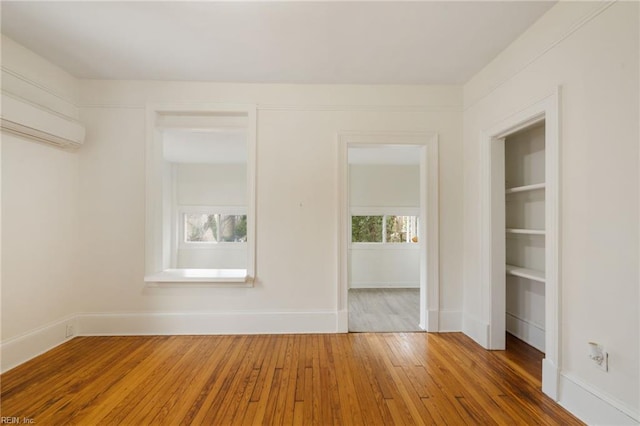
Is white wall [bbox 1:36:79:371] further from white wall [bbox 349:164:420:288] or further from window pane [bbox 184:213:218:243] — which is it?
white wall [bbox 349:164:420:288]

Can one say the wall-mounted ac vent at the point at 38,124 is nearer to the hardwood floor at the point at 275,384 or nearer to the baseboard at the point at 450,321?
the hardwood floor at the point at 275,384

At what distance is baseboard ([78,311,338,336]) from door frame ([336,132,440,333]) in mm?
310

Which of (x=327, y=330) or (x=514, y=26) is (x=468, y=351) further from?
(x=514, y=26)

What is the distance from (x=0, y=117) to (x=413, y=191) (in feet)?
19.5

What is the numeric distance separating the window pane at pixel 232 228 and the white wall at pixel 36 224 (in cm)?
373

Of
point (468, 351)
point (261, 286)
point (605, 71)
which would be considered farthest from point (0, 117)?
point (468, 351)

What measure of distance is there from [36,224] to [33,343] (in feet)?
3.44

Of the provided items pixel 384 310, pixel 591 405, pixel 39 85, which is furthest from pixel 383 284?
pixel 39 85

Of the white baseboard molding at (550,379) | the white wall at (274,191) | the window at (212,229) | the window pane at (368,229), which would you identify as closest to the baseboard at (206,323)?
the white wall at (274,191)

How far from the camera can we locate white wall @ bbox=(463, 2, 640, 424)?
4.89 ft

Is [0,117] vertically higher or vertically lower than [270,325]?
higher

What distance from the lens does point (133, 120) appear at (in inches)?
118

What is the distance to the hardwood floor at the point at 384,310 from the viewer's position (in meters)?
3.30

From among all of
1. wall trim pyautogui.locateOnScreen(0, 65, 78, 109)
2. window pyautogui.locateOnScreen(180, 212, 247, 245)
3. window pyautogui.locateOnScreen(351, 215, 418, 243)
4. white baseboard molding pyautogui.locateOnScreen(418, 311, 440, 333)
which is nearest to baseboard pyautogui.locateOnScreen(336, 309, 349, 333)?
white baseboard molding pyautogui.locateOnScreen(418, 311, 440, 333)
